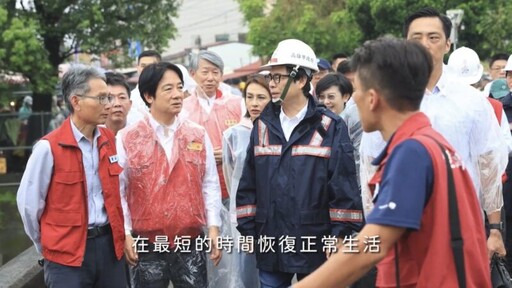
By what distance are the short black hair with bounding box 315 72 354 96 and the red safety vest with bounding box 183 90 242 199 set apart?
2.48 feet

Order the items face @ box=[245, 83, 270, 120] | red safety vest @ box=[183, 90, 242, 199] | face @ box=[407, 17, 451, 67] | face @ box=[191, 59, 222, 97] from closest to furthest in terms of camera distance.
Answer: face @ box=[407, 17, 451, 67] < face @ box=[245, 83, 270, 120] < red safety vest @ box=[183, 90, 242, 199] < face @ box=[191, 59, 222, 97]

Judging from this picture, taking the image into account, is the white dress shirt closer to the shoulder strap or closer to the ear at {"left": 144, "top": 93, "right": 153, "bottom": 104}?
the ear at {"left": 144, "top": 93, "right": 153, "bottom": 104}

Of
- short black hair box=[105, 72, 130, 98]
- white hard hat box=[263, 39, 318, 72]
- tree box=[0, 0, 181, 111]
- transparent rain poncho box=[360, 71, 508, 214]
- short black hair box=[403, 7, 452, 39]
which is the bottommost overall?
transparent rain poncho box=[360, 71, 508, 214]

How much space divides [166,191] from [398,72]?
2649 millimetres

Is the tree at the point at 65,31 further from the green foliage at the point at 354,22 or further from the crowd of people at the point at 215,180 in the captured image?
the crowd of people at the point at 215,180

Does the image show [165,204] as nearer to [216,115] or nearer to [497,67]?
[216,115]

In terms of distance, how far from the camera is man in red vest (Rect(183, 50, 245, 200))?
267 inches

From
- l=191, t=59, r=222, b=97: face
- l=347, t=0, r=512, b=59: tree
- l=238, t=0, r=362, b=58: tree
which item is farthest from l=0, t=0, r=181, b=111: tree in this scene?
l=191, t=59, r=222, b=97: face

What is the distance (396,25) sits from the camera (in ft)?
77.9

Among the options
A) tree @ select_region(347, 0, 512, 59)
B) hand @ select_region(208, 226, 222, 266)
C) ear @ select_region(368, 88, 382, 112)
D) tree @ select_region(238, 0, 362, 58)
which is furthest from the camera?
tree @ select_region(238, 0, 362, 58)

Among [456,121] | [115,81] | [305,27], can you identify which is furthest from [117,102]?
[305,27]

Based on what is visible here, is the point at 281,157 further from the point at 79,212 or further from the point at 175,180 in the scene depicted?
the point at 79,212

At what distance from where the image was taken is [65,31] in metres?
18.5

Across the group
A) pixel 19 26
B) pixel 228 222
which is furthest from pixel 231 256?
pixel 19 26
